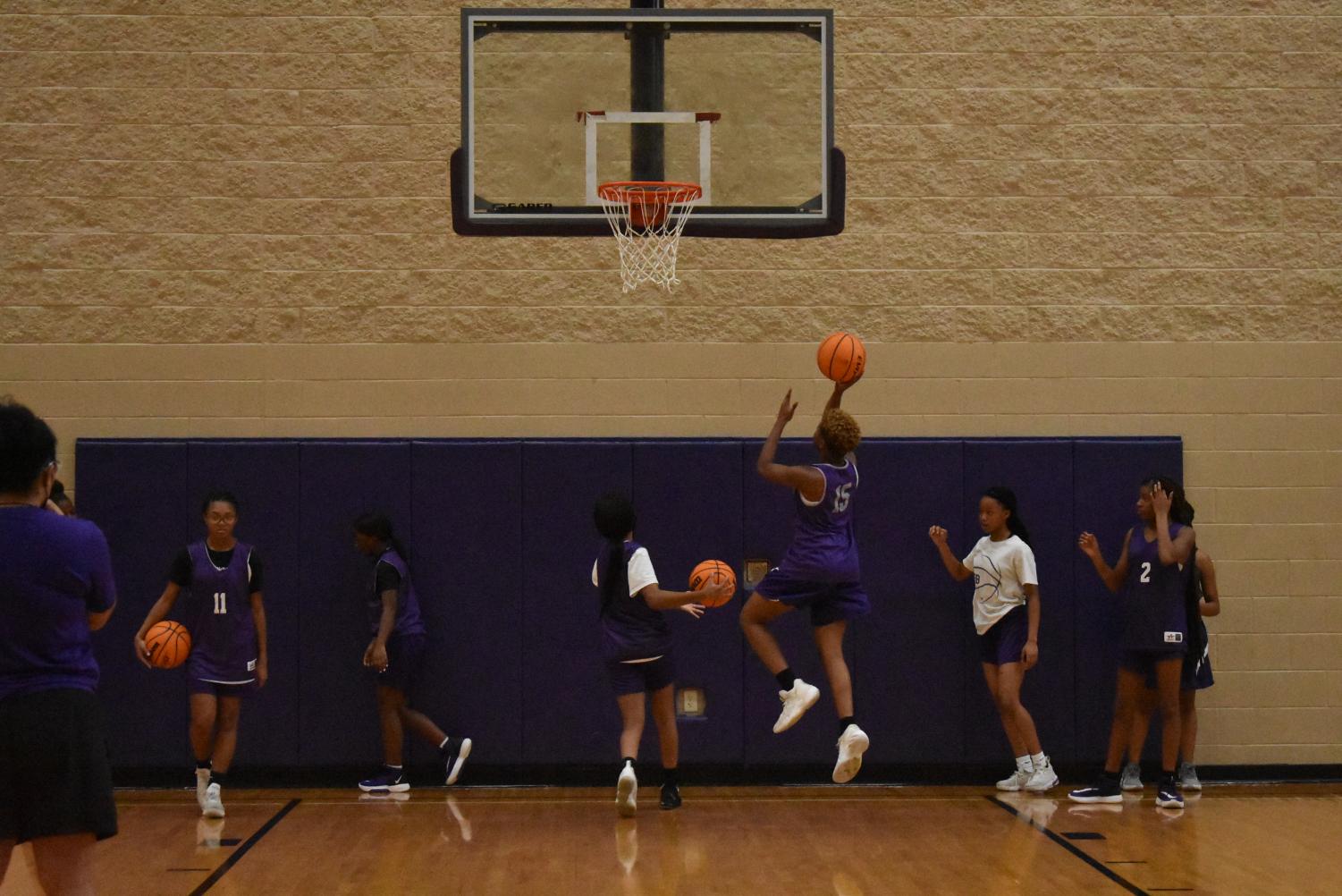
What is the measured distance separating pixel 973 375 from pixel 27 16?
20.1ft

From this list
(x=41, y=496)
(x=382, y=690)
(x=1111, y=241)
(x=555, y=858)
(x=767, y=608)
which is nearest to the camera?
(x=41, y=496)

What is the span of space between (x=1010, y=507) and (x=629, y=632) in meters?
2.39

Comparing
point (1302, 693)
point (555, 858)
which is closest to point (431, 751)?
point (555, 858)

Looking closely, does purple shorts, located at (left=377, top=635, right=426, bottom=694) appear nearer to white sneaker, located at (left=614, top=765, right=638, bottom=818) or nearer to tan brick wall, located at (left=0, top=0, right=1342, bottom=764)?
tan brick wall, located at (left=0, top=0, right=1342, bottom=764)

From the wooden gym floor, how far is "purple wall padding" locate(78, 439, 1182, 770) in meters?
0.37

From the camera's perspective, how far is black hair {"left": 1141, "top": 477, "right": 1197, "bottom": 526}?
7.53 meters

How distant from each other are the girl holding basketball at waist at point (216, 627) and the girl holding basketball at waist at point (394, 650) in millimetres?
656

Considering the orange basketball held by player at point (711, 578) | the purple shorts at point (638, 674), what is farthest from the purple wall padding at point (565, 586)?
the orange basketball held by player at point (711, 578)

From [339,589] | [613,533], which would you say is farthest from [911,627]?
[339,589]

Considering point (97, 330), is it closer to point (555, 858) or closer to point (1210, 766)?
point (555, 858)

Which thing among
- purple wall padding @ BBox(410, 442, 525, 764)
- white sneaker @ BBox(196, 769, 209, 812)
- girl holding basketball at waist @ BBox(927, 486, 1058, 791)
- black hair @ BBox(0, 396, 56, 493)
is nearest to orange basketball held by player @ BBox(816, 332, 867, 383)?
girl holding basketball at waist @ BBox(927, 486, 1058, 791)

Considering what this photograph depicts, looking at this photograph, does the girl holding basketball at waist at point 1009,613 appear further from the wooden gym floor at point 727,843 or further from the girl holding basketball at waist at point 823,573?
the girl holding basketball at waist at point 823,573

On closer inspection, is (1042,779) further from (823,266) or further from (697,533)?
(823,266)

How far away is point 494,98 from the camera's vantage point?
6.68 metres
